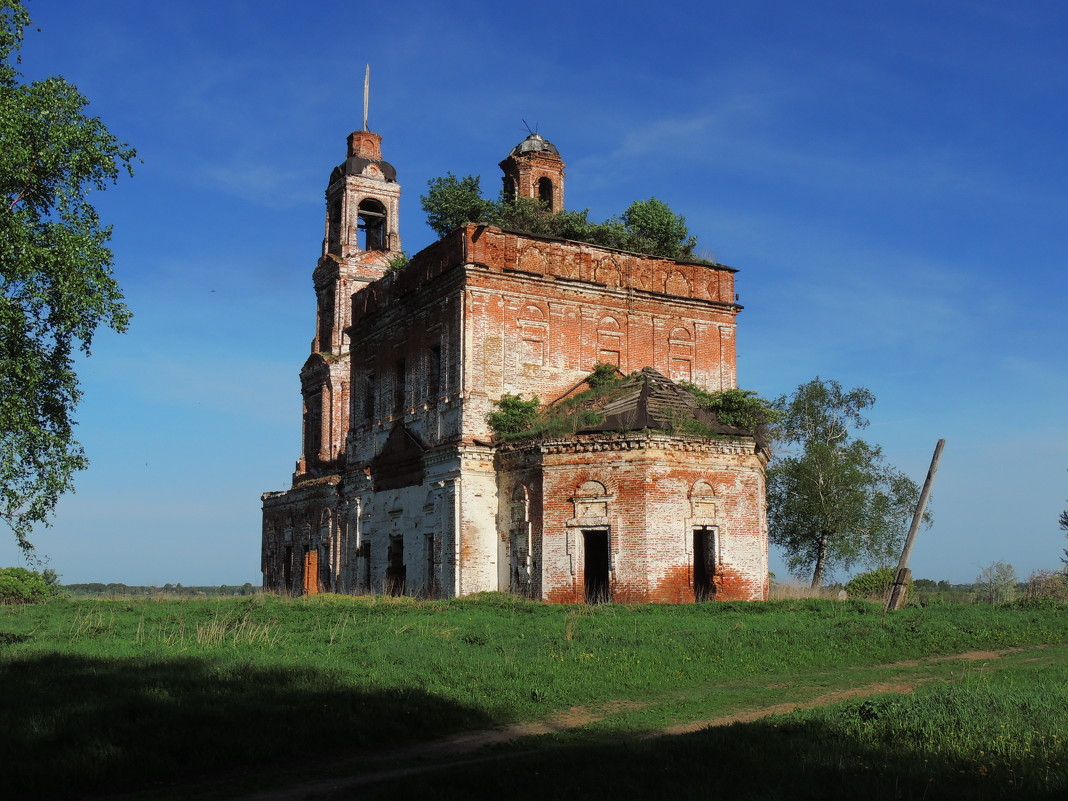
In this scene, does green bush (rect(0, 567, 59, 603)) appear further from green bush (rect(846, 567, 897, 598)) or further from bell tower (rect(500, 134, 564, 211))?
green bush (rect(846, 567, 897, 598))

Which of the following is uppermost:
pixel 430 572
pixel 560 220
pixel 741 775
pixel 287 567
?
pixel 560 220

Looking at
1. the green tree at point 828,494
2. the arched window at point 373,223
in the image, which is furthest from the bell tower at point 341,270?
the green tree at point 828,494

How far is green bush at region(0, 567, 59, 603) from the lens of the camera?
3325 centimetres

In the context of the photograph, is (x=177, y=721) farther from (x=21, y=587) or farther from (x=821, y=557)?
(x=821, y=557)

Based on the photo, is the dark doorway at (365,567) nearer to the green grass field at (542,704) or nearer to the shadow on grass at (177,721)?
the green grass field at (542,704)

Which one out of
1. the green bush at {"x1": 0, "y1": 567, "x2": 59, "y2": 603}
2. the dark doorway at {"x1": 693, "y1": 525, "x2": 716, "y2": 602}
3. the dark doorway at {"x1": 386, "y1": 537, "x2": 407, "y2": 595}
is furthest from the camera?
the green bush at {"x1": 0, "y1": 567, "x2": 59, "y2": 603}

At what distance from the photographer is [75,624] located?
59.6ft

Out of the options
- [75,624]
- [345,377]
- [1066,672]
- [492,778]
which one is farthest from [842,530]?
[492,778]

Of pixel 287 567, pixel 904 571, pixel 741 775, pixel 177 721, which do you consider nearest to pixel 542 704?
pixel 177 721

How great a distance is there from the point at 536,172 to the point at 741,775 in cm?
2999

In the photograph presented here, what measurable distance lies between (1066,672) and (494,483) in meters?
16.0

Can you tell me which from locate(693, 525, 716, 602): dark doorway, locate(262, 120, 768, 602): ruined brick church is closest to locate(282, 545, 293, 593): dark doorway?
locate(262, 120, 768, 602): ruined brick church

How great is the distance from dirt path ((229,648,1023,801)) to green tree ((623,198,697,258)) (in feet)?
72.5

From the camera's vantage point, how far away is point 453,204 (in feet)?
113
